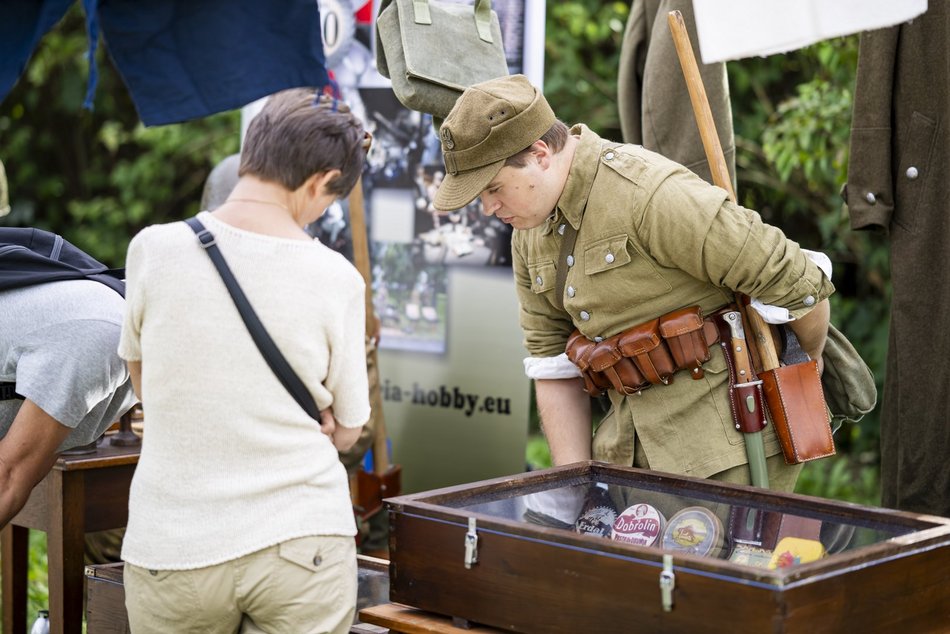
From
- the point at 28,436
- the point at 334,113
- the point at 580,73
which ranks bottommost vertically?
the point at 28,436

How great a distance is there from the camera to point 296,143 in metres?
2.08

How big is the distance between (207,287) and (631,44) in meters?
2.29

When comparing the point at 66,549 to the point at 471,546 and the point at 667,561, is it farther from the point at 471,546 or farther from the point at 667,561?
the point at 667,561

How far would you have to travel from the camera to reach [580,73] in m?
7.55

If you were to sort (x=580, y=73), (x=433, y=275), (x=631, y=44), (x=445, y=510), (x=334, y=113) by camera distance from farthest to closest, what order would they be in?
(x=580, y=73)
(x=433, y=275)
(x=631, y=44)
(x=445, y=510)
(x=334, y=113)

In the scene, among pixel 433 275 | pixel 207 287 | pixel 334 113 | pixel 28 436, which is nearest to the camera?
pixel 207 287

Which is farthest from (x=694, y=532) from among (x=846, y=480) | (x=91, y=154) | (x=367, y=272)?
(x=91, y=154)

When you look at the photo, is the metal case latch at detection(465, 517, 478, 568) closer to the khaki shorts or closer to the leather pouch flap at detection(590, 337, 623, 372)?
the khaki shorts

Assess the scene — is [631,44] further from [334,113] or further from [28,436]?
[28,436]

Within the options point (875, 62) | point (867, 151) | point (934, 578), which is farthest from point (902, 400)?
point (934, 578)

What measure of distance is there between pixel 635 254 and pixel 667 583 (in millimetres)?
936

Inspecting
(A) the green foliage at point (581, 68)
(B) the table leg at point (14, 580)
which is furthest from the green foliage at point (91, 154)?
(B) the table leg at point (14, 580)

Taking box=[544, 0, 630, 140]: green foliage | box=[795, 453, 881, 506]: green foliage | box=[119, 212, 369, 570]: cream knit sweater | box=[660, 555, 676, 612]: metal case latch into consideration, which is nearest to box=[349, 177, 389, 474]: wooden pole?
box=[119, 212, 369, 570]: cream knit sweater

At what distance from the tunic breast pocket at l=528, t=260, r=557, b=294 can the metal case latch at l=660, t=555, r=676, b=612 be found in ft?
3.47
